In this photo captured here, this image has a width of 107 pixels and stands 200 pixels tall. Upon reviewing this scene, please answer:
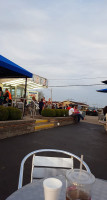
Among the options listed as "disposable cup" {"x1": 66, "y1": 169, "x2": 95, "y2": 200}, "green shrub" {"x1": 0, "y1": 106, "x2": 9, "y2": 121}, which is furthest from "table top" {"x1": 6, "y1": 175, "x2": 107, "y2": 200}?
"green shrub" {"x1": 0, "y1": 106, "x2": 9, "y2": 121}

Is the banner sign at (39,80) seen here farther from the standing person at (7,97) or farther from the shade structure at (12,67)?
the shade structure at (12,67)

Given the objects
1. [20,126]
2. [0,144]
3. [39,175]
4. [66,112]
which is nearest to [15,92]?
[66,112]

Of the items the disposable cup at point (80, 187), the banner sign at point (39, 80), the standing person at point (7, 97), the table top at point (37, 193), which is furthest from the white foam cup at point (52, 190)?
the banner sign at point (39, 80)

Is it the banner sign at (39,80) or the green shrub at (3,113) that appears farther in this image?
the banner sign at (39,80)

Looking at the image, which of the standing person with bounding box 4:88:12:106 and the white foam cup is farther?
the standing person with bounding box 4:88:12:106

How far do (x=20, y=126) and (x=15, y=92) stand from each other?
11.3 metres

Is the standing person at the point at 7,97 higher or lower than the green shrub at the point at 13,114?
higher

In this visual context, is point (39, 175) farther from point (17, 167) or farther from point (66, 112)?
point (66, 112)

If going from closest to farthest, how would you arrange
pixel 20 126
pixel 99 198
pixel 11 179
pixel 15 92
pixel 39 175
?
1. pixel 99 198
2. pixel 39 175
3. pixel 11 179
4. pixel 20 126
5. pixel 15 92

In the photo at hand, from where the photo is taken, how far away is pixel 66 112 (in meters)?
11.4

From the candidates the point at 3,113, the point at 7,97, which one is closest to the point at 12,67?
the point at 3,113

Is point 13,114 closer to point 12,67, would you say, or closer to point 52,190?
point 12,67

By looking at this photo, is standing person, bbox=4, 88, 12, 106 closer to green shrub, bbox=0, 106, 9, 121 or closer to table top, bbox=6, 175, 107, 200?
green shrub, bbox=0, 106, 9, 121

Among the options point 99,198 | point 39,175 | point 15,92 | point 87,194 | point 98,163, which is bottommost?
point 98,163
